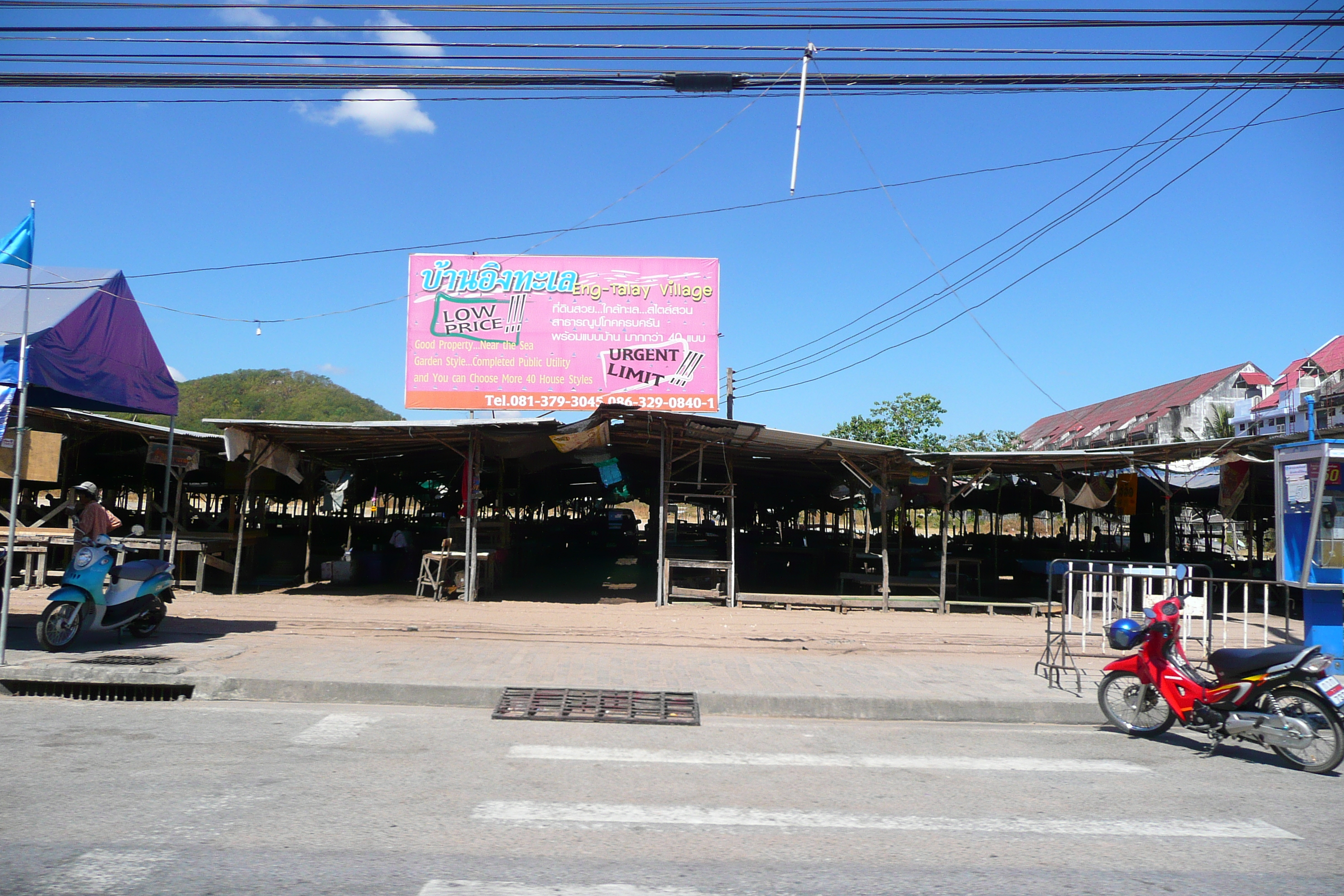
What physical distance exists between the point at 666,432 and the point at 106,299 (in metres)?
8.70

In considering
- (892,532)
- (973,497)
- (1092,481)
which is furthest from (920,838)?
(892,532)

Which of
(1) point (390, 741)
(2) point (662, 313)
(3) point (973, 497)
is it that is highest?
(2) point (662, 313)

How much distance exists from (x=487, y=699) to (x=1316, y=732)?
6349mm

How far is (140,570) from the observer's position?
31.6 ft

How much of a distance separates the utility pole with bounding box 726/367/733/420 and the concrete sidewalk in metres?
16.5

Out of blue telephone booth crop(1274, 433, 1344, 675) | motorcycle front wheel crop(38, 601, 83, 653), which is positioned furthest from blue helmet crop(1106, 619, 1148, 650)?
motorcycle front wheel crop(38, 601, 83, 653)

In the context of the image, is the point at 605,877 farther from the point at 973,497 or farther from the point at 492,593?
the point at 973,497

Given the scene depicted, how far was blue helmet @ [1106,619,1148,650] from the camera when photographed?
702 centimetres

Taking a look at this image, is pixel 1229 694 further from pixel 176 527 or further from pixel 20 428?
pixel 176 527

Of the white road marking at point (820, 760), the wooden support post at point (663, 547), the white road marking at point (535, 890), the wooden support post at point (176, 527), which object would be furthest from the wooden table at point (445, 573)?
the white road marking at point (535, 890)

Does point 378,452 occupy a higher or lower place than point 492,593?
higher

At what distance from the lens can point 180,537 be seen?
1566cm

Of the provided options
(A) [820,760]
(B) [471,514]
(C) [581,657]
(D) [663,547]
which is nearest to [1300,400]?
(D) [663,547]

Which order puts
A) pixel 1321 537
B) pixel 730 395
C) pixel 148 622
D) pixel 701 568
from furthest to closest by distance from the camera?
pixel 730 395 < pixel 701 568 < pixel 148 622 < pixel 1321 537
